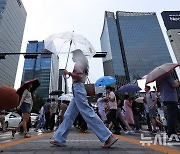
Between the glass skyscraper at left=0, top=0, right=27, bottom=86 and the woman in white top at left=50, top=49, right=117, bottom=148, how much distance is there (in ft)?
249

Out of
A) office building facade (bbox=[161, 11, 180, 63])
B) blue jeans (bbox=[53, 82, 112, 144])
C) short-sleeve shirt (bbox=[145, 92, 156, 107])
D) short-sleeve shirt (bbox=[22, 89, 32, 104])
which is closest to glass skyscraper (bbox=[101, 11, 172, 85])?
office building facade (bbox=[161, 11, 180, 63])

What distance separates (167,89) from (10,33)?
295ft

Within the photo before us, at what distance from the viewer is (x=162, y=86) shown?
17.2ft

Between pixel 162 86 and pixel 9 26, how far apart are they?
8935cm

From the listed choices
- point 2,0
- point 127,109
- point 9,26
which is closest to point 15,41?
point 9,26

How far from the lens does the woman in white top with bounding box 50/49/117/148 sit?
3.71 metres

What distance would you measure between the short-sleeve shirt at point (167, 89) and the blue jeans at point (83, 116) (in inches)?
78.3

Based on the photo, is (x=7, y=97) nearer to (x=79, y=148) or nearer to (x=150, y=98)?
(x=79, y=148)

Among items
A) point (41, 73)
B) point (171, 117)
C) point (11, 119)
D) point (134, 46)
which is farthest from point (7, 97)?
point (41, 73)

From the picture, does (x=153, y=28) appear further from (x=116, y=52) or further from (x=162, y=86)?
(x=162, y=86)

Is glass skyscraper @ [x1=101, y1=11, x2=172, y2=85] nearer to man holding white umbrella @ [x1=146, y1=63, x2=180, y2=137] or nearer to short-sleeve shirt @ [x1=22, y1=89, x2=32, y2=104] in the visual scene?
short-sleeve shirt @ [x1=22, y1=89, x2=32, y2=104]

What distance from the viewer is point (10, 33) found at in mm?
86875

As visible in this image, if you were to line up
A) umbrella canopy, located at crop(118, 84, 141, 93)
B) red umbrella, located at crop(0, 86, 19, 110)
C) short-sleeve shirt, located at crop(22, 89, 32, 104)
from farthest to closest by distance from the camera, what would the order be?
umbrella canopy, located at crop(118, 84, 141, 93)
short-sleeve shirt, located at crop(22, 89, 32, 104)
red umbrella, located at crop(0, 86, 19, 110)

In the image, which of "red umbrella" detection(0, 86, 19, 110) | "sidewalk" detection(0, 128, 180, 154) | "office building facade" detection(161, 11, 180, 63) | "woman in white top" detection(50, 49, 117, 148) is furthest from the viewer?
"office building facade" detection(161, 11, 180, 63)
